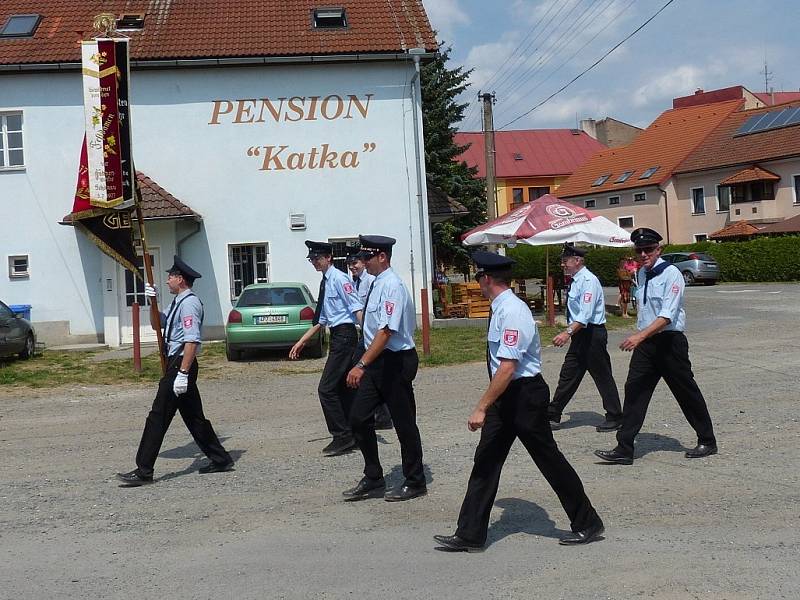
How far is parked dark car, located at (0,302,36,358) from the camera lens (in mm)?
16281

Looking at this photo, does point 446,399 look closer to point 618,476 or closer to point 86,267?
point 618,476

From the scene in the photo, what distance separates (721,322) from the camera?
66.1 ft

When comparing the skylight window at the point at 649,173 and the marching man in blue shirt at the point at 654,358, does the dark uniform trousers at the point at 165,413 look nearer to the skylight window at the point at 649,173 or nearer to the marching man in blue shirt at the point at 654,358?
the marching man in blue shirt at the point at 654,358

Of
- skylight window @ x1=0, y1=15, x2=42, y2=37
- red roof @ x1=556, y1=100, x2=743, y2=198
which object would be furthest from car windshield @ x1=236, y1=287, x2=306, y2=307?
red roof @ x1=556, y1=100, x2=743, y2=198

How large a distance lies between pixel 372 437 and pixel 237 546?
4.69ft

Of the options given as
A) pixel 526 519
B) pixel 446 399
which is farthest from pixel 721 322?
pixel 526 519

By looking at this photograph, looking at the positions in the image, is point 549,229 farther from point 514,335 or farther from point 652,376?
point 514,335

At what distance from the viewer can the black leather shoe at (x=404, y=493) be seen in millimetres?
6645

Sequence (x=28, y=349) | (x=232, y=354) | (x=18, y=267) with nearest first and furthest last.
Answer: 1. (x=232, y=354)
2. (x=28, y=349)
3. (x=18, y=267)

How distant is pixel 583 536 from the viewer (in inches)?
216

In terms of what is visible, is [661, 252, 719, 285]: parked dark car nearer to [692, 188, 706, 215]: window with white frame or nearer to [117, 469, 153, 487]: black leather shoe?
[692, 188, 706, 215]: window with white frame

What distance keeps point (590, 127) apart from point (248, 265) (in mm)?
70440

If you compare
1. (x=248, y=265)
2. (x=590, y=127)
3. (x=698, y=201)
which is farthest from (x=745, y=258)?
(x=590, y=127)

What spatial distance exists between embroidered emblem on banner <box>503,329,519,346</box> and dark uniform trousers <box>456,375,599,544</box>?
271mm
